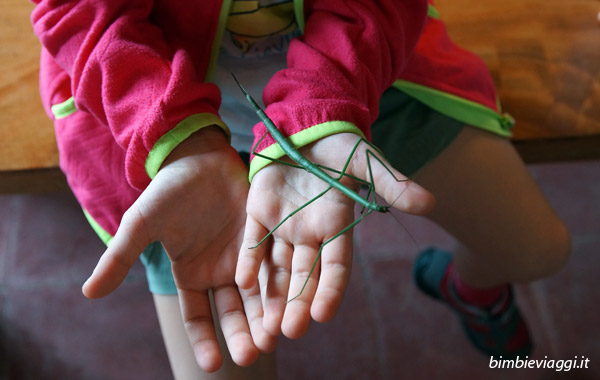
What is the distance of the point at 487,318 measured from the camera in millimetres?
1158

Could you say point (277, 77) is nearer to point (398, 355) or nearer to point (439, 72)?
point (439, 72)

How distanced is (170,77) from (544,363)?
102 cm

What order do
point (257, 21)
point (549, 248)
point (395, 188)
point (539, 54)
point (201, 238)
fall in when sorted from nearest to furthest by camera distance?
point (395, 188) → point (201, 238) → point (257, 21) → point (549, 248) → point (539, 54)

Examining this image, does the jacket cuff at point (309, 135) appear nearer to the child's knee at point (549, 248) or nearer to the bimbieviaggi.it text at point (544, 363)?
the child's knee at point (549, 248)

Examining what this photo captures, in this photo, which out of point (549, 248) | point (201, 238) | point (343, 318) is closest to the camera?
point (201, 238)

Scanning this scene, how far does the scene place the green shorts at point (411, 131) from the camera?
2.72 feet

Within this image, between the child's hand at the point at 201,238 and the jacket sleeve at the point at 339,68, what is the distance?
0.18 feet

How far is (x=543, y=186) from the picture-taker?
1464 mm

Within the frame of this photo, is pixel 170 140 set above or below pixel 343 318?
above

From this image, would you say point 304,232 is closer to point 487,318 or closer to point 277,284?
point 277,284

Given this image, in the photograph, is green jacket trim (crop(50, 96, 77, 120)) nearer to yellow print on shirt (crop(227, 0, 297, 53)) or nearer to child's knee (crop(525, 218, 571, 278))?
yellow print on shirt (crop(227, 0, 297, 53))

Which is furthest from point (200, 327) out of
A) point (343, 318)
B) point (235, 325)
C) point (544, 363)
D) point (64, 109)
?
point (544, 363)

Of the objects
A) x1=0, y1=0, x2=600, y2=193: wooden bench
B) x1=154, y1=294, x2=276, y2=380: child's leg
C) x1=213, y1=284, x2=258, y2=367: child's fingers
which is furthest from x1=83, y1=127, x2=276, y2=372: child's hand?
x1=0, y1=0, x2=600, y2=193: wooden bench

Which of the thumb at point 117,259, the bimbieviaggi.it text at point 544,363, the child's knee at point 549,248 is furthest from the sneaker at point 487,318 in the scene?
the thumb at point 117,259
